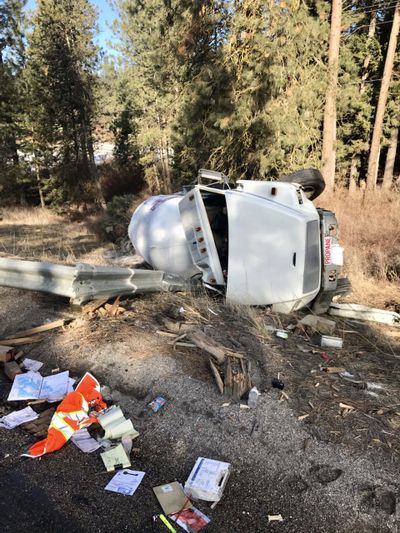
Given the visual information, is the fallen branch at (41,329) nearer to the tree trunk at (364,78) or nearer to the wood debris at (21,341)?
the wood debris at (21,341)

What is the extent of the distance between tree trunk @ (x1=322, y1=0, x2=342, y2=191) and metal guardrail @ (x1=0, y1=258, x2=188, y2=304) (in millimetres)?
10884

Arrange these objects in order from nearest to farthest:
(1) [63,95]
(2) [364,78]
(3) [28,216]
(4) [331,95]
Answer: (4) [331,95]
(2) [364,78]
(3) [28,216]
(1) [63,95]

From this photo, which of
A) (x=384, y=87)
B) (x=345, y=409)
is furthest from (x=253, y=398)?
(x=384, y=87)

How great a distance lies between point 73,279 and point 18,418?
1601mm

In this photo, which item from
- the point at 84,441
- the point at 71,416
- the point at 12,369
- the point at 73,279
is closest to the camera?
the point at 84,441

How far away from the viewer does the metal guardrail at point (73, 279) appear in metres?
4.14

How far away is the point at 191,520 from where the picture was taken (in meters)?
2.01

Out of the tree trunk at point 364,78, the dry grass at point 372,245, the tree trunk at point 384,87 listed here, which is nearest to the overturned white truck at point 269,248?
the dry grass at point 372,245

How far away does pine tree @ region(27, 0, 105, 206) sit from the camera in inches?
816

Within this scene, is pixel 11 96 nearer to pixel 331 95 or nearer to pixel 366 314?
pixel 331 95

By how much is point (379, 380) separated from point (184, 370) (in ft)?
5.73

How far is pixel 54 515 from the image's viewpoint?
1995 millimetres

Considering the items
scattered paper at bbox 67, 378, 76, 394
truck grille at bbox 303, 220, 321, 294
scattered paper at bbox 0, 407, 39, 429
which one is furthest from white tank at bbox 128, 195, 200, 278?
scattered paper at bbox 0, 407, 39, 429

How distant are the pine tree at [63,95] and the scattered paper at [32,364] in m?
21.1
